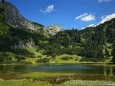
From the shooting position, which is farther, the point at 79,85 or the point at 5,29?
the point at 5,29

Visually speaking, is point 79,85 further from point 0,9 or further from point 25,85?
point 0,9

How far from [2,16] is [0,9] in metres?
1.53

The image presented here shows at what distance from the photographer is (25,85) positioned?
2898 cm

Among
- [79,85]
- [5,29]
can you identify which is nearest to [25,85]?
[79,85]

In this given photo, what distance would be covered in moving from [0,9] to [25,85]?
22.0 meters

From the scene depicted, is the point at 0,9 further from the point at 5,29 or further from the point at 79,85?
the point at 79,85

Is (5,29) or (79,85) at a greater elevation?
(5,29)

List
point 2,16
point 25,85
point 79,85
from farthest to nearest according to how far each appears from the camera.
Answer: point 2,16, point 79,85, point 25,85

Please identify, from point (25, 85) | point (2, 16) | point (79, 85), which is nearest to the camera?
point (25, 85)

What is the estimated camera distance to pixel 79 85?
42312 mm

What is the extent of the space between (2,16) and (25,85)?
68.0ft

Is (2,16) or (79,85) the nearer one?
(79,85)

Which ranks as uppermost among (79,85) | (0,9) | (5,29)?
(0,9)

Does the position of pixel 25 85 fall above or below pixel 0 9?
below
